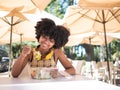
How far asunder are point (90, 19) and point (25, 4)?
2655 mm

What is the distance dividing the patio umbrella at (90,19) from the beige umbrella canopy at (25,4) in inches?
52.5

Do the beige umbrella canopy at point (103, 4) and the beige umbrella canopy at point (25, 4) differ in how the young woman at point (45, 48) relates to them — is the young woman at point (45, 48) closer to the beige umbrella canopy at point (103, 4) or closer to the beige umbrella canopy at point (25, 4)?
the beige umbrella canopy at point (103, 4)

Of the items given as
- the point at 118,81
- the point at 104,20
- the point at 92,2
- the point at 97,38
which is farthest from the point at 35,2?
the point at 97,38

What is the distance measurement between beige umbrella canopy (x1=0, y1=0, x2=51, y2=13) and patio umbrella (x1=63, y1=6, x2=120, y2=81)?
133 centimetres

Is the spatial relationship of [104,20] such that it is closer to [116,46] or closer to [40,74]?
[40,74]

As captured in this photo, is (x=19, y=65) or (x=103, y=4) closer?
(x=19, y=65)

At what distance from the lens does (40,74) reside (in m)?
1.88

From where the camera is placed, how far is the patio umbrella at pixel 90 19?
7.11 meters

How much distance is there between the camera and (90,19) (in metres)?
7.72

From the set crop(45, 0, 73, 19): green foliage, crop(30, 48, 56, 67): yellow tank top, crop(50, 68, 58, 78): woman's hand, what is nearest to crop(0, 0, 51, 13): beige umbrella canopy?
crop(30, 48, 56, 67): yellow tank top

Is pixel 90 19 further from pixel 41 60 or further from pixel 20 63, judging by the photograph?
pixel 20 63

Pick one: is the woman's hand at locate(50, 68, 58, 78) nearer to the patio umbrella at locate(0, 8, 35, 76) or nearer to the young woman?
the young woman

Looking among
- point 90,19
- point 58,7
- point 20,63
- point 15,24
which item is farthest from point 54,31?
point 58,7

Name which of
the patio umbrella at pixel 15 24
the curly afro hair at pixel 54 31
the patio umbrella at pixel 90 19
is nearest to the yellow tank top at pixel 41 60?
the curly afro hair at pixel 54 31
